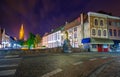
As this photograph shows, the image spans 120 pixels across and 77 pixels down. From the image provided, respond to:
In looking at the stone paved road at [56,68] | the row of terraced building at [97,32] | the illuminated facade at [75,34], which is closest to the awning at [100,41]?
the row of terraced building at [97,32]

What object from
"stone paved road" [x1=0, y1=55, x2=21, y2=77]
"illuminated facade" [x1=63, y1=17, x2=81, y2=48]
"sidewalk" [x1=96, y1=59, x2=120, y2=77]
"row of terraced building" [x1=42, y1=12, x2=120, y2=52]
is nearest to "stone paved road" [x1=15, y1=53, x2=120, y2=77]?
"stone paved road" [x1=0, y1=55, x2=21, y2=77]

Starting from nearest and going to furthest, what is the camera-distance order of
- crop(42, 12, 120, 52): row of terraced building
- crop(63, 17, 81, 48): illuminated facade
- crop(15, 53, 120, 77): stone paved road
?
crop(15, 53, 120, 77): stone paved road → crop(42, 12, 120, 52): row of terraced building → crop(63, 17, 81, 48): illuminated facade

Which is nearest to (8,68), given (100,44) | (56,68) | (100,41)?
(56,68)

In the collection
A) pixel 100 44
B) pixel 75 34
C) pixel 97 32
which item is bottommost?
pixel 100 44

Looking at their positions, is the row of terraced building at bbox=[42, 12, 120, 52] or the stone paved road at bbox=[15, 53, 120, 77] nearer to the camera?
the stone paved road at bbox=[15, 53, 120, 77]

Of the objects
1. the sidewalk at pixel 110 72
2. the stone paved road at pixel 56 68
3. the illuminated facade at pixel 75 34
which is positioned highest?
the illuminated facade at pixel 75 34

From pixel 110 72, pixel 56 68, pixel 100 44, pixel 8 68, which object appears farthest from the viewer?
pixel 100 44

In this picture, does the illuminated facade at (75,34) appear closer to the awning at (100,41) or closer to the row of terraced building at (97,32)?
the row of terraced building at (97,32)

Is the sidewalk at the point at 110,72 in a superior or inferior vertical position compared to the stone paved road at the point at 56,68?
inferior

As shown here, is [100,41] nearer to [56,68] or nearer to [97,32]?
[97,32]

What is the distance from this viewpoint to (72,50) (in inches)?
1350

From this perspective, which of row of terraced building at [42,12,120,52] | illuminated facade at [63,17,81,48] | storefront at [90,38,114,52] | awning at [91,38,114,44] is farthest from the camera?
illuminated facade at [63,17,81,48]

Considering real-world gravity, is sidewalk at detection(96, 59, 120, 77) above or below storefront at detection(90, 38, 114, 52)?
below

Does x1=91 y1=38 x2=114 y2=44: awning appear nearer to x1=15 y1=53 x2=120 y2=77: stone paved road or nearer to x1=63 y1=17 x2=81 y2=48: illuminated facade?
x1=63 y1=17 x2=81 y2=48: illuminated facade
